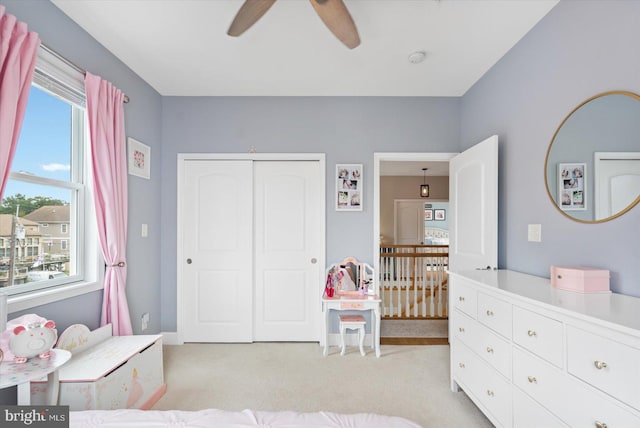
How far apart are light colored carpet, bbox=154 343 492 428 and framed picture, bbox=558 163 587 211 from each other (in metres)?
1.45

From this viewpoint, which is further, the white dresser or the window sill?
the window sill

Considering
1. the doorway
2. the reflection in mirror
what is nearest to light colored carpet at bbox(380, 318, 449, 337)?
the doorway

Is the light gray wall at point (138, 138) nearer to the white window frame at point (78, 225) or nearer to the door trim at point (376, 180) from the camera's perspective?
the white window frame at point (78, 225)

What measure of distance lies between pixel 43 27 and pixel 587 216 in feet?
10.9

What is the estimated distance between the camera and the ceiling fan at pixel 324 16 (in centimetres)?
150

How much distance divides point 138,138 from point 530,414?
3437mm

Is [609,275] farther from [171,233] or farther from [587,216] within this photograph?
[171,233]

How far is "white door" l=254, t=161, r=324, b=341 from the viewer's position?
10.4 feet

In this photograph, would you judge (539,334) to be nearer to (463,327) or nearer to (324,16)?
(463,327)

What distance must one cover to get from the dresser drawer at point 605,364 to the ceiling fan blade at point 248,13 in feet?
6.65

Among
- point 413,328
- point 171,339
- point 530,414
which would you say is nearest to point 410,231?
point 413,328

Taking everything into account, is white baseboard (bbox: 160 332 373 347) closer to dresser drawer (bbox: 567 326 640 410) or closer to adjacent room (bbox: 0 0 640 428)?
adjacent room (bbox: 0 0 640 428)

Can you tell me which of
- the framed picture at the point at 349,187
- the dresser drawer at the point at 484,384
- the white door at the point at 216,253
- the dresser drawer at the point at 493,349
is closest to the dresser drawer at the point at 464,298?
the dresser drawer at the point at 493,349

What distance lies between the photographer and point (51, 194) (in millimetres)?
1947
